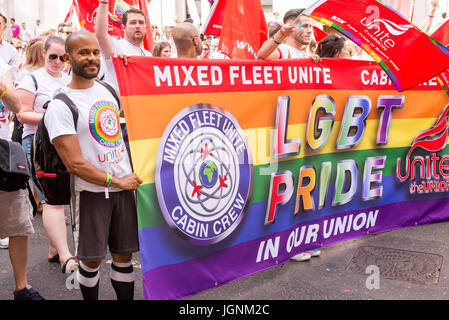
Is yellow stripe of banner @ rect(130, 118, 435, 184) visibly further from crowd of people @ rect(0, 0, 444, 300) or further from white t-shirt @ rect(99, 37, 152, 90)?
white t-shirt @ rect(99, 37, 152, 90)

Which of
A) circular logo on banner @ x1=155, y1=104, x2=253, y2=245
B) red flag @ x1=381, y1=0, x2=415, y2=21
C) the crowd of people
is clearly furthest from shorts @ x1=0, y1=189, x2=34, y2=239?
red flag @ x1=381, y1=0, x2=415, y2=21

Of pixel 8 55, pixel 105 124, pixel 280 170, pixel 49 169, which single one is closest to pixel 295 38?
pixel 280 170

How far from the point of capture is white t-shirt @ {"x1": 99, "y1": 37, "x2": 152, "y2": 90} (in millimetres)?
3969

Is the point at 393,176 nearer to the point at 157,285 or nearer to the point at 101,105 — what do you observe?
the point at 157,285

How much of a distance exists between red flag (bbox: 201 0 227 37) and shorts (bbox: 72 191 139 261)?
11.5 ft

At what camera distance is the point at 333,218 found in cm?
434

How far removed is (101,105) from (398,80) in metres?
2.27

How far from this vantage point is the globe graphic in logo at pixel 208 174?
11.1ft

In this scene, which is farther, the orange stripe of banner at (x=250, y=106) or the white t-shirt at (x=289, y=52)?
the white t-shirt at (x=289, y=52)

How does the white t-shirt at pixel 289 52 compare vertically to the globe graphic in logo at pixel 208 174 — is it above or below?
above

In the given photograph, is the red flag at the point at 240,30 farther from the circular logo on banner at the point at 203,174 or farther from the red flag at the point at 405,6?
the red flag at the point at 405,6

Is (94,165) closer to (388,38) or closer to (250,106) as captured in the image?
(250,106)

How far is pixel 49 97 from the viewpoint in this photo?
165 inches

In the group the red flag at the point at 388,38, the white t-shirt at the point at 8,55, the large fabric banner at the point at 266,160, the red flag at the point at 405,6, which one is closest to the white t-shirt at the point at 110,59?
the large fabric banner at the point at 266,160
